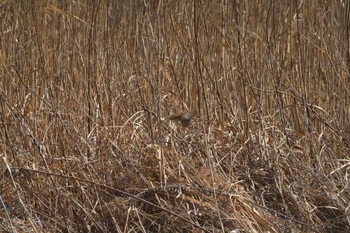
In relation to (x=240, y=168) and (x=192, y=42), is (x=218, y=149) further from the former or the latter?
(x=192, y=42)

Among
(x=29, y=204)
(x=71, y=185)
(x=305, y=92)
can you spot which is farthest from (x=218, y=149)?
(x=29, y=204)

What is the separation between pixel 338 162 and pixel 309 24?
63 cm

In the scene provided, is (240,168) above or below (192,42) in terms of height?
below

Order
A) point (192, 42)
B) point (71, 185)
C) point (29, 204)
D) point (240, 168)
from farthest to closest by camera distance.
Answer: point (192, 42) < point (240, 168) < point (71, 185) < point (29, 204)

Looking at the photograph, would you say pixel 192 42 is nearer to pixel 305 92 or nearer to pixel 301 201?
pixel 305 92

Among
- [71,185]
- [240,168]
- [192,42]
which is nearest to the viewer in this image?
[71,185]

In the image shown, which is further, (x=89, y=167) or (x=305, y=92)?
(x=305, y=92)

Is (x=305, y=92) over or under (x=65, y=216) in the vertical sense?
over

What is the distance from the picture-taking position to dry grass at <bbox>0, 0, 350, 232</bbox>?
5.77ft

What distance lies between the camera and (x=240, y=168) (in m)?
2.02

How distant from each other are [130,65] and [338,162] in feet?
2.65

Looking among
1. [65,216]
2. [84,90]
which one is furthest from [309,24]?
[65,216]

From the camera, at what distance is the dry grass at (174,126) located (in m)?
1.76

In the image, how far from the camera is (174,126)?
6.98 feet
